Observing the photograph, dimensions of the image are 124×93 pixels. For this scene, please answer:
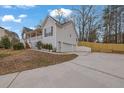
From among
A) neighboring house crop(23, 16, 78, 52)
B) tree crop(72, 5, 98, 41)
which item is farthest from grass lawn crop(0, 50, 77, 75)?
tree crop(72, 5, 98, 41)

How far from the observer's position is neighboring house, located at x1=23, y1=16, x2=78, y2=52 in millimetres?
16594

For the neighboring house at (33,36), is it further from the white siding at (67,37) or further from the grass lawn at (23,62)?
the grass lawn at (23,62)

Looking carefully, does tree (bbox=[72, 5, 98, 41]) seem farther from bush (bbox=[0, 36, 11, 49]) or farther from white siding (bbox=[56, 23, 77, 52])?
bush (bbox=[0, 36, 11, 49])

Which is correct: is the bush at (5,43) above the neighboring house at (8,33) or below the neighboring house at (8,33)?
below

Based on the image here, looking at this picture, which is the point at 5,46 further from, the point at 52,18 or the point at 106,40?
the point at 106,40

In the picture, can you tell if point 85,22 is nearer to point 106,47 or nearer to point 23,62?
point 106,47

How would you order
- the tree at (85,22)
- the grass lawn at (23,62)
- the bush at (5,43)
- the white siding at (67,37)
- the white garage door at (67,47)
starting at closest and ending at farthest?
the grass lawn at (23,62), the tree at (85,22), the white siding at (67,37), the white garage door at (67,47), the bush at (5,43)

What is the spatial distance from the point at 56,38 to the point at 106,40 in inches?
268

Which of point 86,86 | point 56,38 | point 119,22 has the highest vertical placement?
point 119,22

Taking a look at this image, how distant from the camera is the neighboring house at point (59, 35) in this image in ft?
54.4

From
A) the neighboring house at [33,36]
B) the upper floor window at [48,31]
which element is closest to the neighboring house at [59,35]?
the upper floor window at [48,31]

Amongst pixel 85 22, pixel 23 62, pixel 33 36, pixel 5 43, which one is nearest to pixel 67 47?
pixel 85 22

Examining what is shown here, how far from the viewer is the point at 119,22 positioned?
17.4 metres
